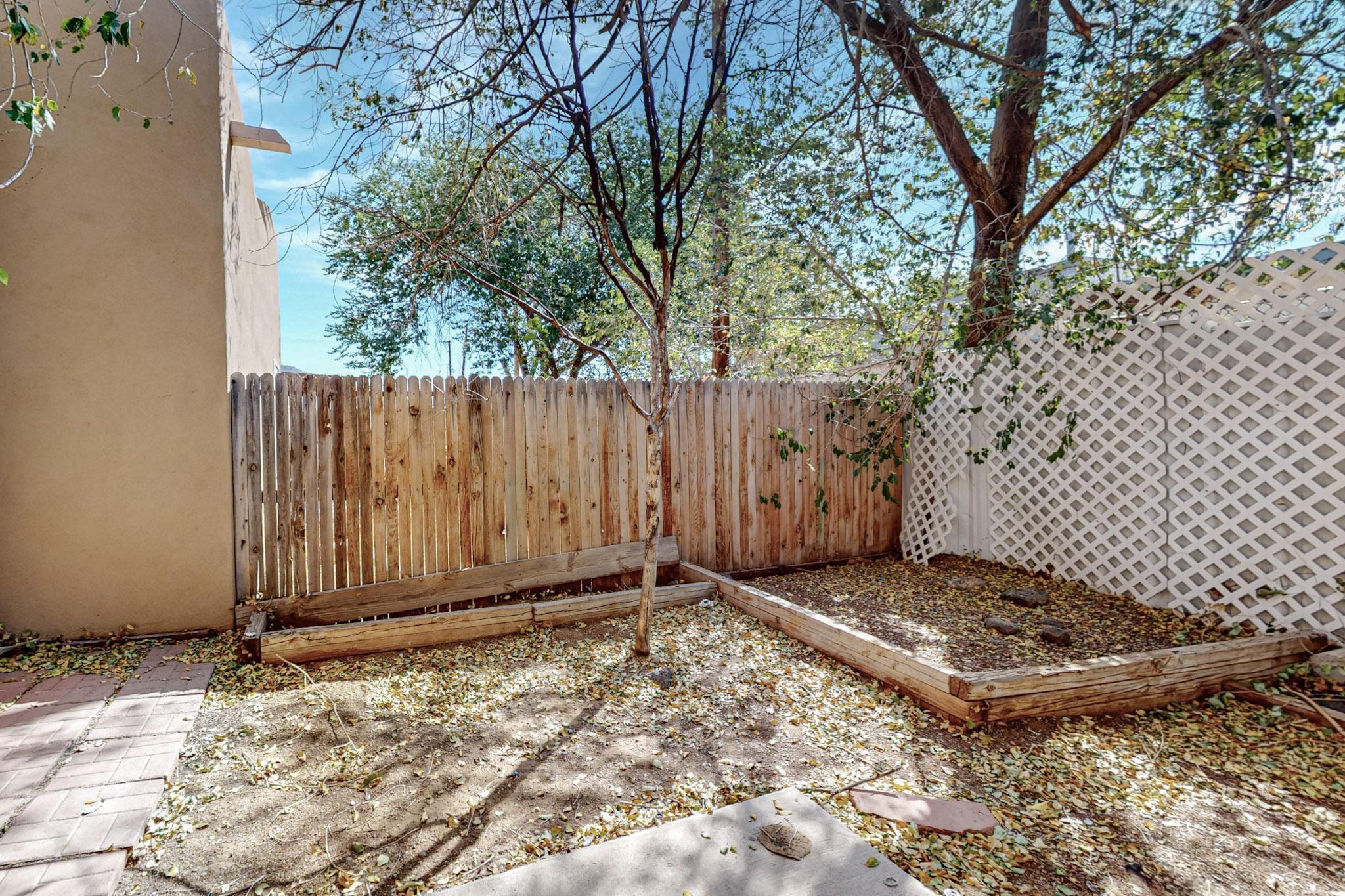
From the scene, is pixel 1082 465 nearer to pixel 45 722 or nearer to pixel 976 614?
pixel 976 614

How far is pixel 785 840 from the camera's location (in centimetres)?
174

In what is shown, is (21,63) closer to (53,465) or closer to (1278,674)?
(53,465)

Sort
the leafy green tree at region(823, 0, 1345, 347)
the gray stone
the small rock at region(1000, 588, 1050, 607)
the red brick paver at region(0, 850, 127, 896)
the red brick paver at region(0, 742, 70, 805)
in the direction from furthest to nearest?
the small rock at region(1000, 588, 1050, 607)
the leafy green tree at region(823, 0, 1345, 347)
the gray stone
the red brick paver at region(0, 742, 70, 805)
the red brick paver at region(0, 850, 127, 896)

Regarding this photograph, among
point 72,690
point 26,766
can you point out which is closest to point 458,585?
point 72,690

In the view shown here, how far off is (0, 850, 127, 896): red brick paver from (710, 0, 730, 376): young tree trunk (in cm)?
350

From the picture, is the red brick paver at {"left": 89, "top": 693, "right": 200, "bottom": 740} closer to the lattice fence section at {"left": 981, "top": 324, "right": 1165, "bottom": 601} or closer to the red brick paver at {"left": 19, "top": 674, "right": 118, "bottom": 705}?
the red brick paver at {"left": 19, "top": 674, "right": 118, "bottom": 705}

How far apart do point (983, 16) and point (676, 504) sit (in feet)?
14.0

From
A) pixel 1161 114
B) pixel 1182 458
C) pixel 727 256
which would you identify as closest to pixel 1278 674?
pixel 1182 458

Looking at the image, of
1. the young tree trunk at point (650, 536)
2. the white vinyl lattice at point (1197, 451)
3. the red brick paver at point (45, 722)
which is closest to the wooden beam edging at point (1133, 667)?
the white vinyl lattice at point (1197, 451)

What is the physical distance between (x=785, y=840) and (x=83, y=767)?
2371 mm

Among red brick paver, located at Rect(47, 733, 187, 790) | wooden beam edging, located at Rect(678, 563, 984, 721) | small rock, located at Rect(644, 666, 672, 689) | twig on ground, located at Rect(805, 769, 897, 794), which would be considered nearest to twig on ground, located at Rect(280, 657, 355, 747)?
red brick paver, located at Rect(47, 733, 187, 790)

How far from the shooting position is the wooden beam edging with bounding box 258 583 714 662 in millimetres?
3189

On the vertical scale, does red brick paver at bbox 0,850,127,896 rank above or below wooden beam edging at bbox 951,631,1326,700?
below

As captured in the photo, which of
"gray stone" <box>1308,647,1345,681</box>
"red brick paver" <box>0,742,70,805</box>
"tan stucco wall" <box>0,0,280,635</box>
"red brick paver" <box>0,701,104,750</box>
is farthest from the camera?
"tan stucco wall" <box>0,0,280,635</box>
